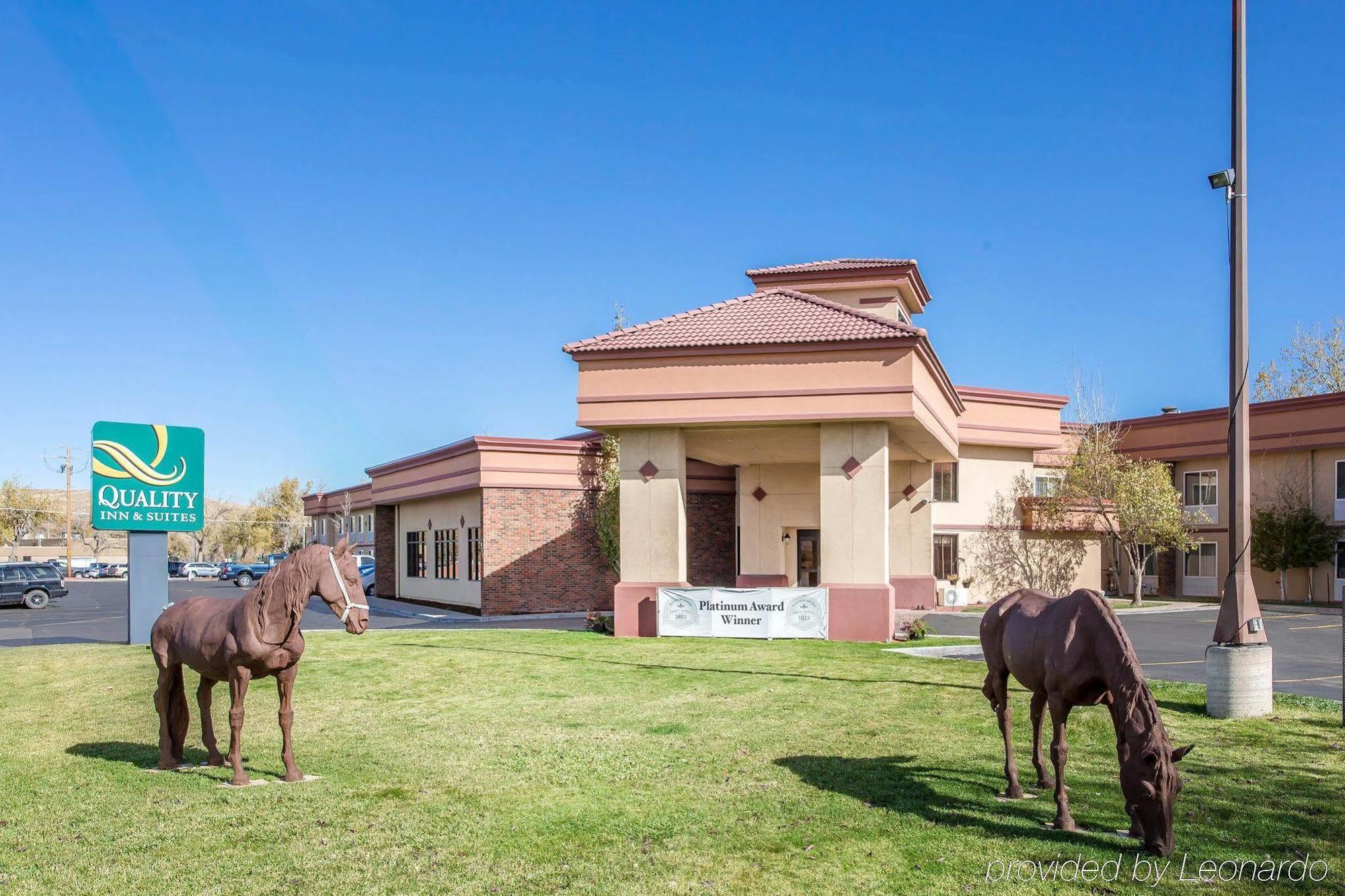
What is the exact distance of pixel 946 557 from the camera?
1436 inches

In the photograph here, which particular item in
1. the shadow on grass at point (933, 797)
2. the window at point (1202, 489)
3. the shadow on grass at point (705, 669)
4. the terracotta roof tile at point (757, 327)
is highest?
the terracotta roof tile at point (757, 327)

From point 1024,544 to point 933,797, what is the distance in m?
30.4

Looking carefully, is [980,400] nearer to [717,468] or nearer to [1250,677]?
[717,468]

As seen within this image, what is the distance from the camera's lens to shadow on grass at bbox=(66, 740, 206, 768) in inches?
406

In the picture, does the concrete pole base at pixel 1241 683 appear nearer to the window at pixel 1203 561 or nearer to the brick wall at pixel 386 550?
the window at pixel 1203 561

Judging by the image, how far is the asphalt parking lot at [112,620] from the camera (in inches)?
1025

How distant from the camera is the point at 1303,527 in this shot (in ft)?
116

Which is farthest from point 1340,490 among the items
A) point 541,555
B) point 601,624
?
point 541,555

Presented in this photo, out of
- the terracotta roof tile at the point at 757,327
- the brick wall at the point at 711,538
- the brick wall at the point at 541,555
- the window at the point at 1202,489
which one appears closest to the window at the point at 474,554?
the brick wall at the point at 541,555

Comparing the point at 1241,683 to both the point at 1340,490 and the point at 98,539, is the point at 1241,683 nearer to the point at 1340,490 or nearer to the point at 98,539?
the point at 1340,490

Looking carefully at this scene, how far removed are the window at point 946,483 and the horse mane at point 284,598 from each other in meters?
30.4

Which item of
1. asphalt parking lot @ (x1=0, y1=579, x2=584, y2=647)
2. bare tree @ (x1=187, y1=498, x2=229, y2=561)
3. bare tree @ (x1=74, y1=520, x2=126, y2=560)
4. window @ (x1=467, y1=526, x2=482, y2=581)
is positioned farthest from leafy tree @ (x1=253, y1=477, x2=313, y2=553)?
window @ (x1=467, y1=526, x2=482, y2=581)

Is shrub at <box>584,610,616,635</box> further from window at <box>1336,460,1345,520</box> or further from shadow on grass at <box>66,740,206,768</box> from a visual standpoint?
window at <box>1336,460,1345,520</box>

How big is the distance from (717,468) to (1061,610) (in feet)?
92.2
